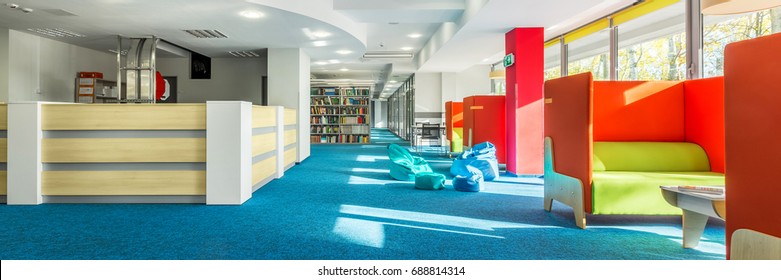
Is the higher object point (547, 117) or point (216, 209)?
point (547, 117)

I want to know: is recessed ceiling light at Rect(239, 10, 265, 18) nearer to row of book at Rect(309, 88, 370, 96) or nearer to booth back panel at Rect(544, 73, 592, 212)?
booth back panel at Rect(544, 73, 592, 212)

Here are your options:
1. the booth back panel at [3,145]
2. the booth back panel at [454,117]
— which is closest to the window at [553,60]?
the booth back panel at [454,117]

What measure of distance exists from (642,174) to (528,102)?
4.15m

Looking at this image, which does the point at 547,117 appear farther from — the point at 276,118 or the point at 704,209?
the point at 276,118

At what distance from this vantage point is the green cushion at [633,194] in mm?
4109

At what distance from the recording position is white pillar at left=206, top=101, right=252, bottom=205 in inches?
214

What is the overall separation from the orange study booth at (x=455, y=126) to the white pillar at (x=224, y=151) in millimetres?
7672

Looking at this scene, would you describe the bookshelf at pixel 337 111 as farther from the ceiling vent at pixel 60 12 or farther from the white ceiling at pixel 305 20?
the ceiling vent at pixel 60 12

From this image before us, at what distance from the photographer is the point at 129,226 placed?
4215 millimetres

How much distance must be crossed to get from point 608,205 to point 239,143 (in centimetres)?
368

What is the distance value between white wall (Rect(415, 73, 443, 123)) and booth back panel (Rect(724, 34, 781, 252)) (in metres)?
15.2

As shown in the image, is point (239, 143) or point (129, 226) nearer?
point (129, 226)

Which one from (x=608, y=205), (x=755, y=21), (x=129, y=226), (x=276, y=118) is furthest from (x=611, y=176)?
(x=276, y=118)

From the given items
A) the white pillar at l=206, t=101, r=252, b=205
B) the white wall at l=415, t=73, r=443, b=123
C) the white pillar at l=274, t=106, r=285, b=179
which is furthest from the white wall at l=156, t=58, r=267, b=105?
the white pillar at l=206, t=101, r=252, b=205
